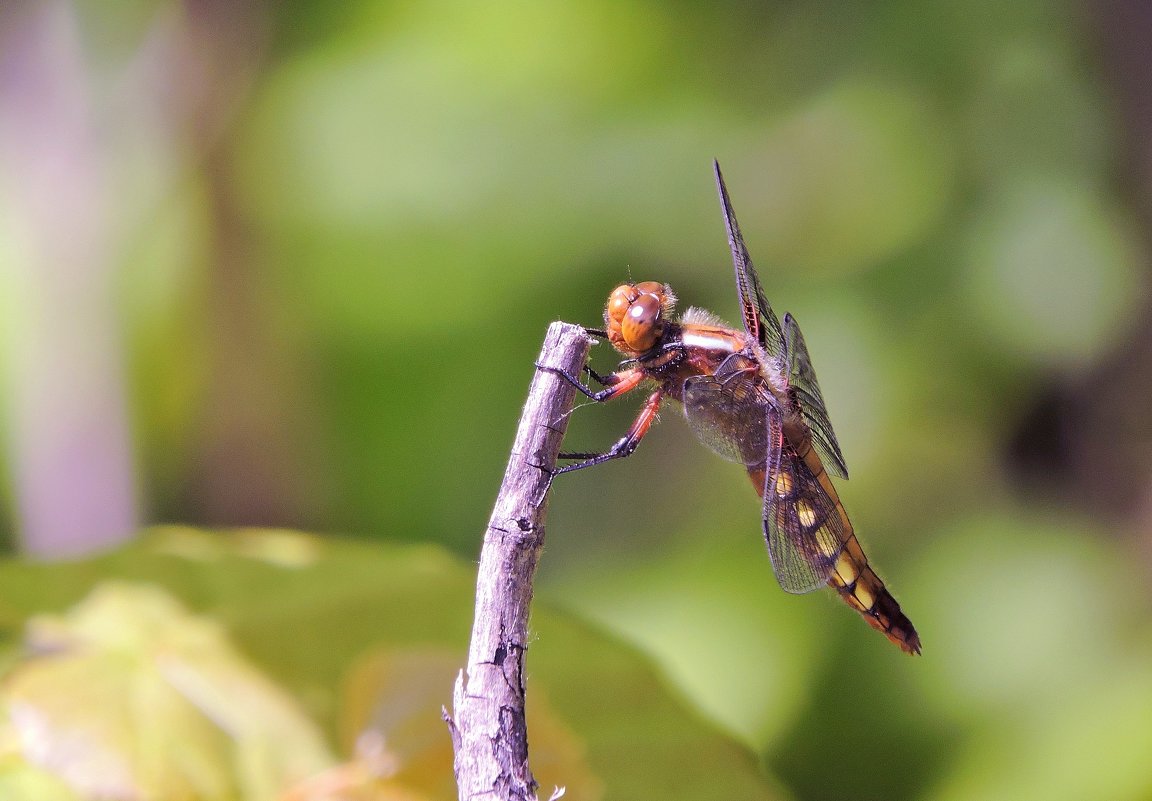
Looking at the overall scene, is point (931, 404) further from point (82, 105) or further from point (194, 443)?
point (82, 105)

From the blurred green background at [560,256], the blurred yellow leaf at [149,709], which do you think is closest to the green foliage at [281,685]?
the blurred yellow leaf at [149,709]

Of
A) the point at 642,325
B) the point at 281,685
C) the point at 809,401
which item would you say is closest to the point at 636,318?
the point at 642,325

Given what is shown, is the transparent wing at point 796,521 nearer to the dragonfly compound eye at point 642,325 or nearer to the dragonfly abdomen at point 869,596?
the dragonfly abdomen at point 869,596

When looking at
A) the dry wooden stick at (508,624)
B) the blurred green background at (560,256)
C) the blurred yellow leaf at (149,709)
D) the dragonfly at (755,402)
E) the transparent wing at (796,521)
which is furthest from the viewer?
the blurred green background at (560,256)

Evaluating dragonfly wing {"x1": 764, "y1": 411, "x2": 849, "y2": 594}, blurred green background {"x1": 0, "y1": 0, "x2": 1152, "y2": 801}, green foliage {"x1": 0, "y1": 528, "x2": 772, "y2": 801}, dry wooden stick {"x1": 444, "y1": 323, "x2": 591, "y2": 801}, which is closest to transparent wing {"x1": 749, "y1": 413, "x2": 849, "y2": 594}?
dragonfly wing {"x1": 764, "y1": 411, "x2": 849, "y2": 594}

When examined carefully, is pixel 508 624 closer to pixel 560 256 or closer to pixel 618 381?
pixel 618 381

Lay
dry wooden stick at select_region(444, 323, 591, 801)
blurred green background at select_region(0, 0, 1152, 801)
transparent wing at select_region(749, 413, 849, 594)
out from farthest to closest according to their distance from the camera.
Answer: blurred green background at select_region(0, 0, 1152, 801)
transparent wing at select_region(749, 413, 849, 594)
dry wooden stick at select_region(444, 323, 591, 801)

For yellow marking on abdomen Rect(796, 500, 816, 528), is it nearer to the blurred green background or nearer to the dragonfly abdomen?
the dragonfly abdomen

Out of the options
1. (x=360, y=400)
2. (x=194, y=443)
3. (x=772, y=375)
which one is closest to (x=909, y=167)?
(x=772, y=375)
